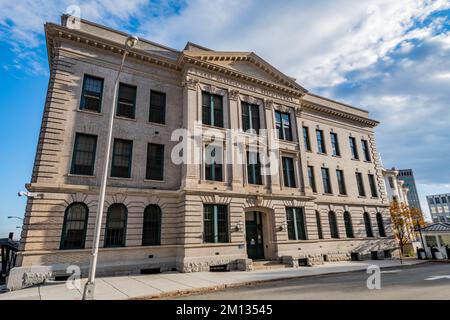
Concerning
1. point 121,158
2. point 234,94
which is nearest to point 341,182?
point 234,94

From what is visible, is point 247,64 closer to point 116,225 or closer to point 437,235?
point 116,225

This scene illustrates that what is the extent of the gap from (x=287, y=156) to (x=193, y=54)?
40.2 ft

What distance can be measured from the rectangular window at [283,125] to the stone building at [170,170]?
0.35 ft

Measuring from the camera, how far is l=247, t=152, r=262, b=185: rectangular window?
2116 cm

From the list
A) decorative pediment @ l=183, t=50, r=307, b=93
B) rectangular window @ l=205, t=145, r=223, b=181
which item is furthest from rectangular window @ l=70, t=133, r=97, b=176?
decorative pediment @ l=183, t=50, r=307, b=93

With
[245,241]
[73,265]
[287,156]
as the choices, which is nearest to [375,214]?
[287,156]

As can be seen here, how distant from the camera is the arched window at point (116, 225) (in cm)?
1583

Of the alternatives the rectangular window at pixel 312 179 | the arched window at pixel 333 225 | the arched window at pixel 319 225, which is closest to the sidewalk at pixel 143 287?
the arched window at pixel 319 225

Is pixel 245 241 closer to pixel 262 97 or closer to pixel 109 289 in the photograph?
pixel 109 289

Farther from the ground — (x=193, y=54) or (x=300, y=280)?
(x=193, y=54)

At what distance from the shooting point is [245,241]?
62.1ft

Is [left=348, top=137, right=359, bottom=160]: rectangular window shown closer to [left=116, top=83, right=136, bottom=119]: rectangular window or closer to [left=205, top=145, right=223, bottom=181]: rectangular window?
[left=205, top=145, right=223, bottom=181]: rectangular window

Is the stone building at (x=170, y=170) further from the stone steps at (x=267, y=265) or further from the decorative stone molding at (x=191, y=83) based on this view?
the stone steps at (x=267, y=265)

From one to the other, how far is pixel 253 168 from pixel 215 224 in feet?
19.9
